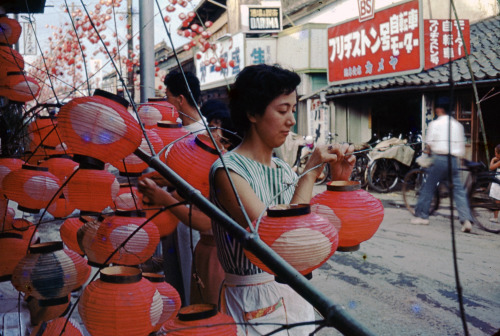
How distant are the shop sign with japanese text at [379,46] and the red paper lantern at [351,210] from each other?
13132mm

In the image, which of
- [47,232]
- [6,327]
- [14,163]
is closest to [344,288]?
[6,327]

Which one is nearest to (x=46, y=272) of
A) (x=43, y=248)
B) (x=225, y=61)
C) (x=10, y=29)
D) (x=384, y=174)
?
(x=43, y=248)

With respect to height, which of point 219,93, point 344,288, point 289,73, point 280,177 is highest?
point 219,93

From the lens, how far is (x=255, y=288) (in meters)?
2.37

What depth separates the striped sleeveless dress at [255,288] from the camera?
2.30 meters

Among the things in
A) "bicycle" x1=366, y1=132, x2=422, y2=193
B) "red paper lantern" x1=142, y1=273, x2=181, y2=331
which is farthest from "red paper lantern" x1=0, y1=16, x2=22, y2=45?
"bicycle" x1=366, y1=132, x2=422, y2=193

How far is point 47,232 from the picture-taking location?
10570 millimetres

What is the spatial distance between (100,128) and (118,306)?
31.0 inches

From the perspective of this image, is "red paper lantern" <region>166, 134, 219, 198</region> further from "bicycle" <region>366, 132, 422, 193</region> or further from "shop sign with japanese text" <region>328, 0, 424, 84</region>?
"bicycle" <region>366, 132, 422, 193</region>

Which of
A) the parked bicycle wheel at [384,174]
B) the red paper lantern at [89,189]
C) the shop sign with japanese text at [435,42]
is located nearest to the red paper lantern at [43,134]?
the red paper lantern at [89,189]

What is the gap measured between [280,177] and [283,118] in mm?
388

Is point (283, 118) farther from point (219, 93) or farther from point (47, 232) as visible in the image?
point (219, 93)

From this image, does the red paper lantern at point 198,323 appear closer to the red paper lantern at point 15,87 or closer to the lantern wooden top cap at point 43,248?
the lantern wooden top cap at point 43,248

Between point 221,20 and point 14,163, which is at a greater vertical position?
point 221,20
